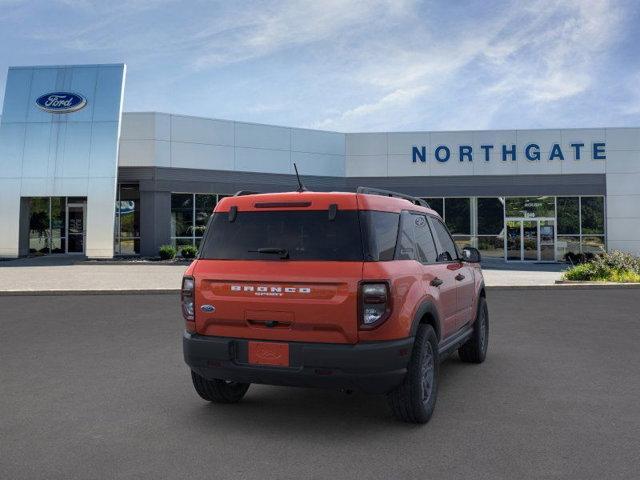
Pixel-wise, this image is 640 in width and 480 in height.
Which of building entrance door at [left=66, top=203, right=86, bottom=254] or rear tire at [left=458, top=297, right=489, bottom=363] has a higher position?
building entrance door at [left=66, top=203, right=86, bottom=254]

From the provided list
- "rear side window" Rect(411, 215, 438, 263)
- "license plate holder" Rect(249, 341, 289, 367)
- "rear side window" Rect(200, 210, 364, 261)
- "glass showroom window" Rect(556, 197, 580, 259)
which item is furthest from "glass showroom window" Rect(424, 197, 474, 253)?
"license plate holder" Rect(249, 341, 289, 367)

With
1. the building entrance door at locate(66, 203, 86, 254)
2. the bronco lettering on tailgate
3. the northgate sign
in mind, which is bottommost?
the bronco lettering on tailgate

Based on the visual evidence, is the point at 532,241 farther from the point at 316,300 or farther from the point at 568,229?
the point at 316,300

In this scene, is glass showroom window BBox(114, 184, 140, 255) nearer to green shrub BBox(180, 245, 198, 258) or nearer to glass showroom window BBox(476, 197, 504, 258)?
green shrub BBox(180, 245, 198, 258)

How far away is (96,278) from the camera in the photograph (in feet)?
59.4

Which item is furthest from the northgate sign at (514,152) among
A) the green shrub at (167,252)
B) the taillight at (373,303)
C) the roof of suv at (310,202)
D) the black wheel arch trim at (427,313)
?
the taillight at (373,303)

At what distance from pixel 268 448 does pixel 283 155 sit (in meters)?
26.1

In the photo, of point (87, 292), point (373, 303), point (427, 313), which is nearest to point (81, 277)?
point (87, 292)

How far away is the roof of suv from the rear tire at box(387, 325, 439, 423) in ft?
3.56

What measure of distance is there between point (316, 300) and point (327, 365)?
475 mm

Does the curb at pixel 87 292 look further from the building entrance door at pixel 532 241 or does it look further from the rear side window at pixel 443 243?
the building entrance door at pixel 532 241

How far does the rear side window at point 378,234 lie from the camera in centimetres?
439

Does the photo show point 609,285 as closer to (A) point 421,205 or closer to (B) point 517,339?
(B) point 517,339

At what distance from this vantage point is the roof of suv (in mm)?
4555
